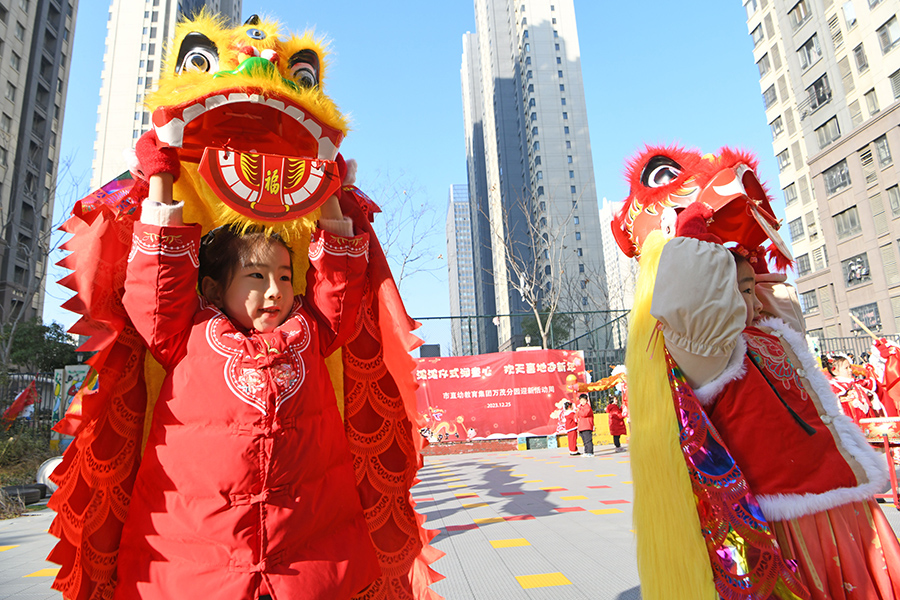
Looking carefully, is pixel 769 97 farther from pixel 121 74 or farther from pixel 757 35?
pixel 121 74

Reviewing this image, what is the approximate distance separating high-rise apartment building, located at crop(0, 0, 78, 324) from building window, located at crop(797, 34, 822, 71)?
35.8 meters

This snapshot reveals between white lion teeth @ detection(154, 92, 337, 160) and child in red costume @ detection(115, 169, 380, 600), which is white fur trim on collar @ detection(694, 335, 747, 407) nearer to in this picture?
child in red costume @ detection(115, 169, 380, 600)

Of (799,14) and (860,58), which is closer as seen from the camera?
(860,58)

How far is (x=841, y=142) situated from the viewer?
23484mm

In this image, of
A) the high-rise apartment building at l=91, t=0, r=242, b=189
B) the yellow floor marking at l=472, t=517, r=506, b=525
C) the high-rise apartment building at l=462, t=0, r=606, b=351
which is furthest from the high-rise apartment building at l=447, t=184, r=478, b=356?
the yellow floor marking at l=472, t=517, r=506, b=525

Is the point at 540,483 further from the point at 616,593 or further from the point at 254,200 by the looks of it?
the point at 254,200

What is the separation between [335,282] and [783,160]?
3588cm

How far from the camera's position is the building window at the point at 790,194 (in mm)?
30033

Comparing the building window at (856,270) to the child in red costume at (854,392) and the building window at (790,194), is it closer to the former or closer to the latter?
the building window at (790,194)

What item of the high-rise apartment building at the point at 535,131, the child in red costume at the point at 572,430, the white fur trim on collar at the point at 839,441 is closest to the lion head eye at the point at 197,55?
the white fur trim on collar at the point at 839,441

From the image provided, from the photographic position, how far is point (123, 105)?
4781 centimetres

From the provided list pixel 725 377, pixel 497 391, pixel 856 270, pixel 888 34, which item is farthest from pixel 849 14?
pixel 725 377

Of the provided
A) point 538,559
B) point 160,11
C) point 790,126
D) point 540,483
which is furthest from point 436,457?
point 160,11

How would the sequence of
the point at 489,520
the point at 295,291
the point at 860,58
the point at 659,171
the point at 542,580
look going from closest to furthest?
the point at 295,291 < the point at 659,171 < the point at 542,580 < the point at 489,520 < the point at 860,58
